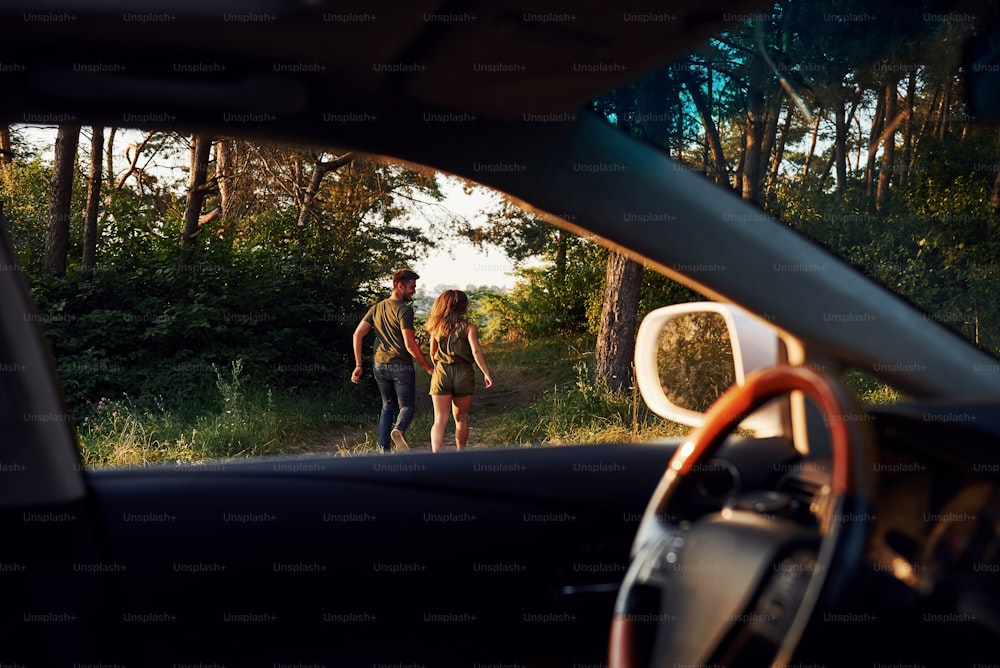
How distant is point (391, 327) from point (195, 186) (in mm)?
6298

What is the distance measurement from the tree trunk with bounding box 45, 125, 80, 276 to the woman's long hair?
624cm

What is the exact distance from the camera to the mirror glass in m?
2.74

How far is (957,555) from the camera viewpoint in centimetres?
125

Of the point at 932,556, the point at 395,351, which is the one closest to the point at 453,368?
the point at 395,351

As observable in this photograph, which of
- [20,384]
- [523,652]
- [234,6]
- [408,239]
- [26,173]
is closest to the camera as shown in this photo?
[234,6]

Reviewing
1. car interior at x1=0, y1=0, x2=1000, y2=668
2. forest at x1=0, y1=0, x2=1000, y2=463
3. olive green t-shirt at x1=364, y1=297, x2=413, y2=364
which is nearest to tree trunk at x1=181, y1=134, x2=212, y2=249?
forest at x1=0, y1=0, x2=1000, y2=463

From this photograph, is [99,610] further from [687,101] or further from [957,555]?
[687,101]

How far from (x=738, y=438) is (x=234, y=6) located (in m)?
1.56

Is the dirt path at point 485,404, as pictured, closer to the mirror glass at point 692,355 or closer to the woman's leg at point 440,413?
the woman's leg at point 440,413

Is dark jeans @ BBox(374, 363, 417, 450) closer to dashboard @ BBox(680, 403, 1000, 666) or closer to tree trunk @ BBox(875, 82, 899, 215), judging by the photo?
dashboard @ BBox(680, 403, 1000, 666)

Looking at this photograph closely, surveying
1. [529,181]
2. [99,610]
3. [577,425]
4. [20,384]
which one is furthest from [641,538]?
[577,425]

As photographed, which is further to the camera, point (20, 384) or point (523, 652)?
point (523, 652)

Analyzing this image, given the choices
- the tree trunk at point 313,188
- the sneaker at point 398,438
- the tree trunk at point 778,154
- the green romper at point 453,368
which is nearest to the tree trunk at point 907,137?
the tree trunk at point 778,154

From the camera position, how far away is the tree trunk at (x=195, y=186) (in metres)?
13.5
